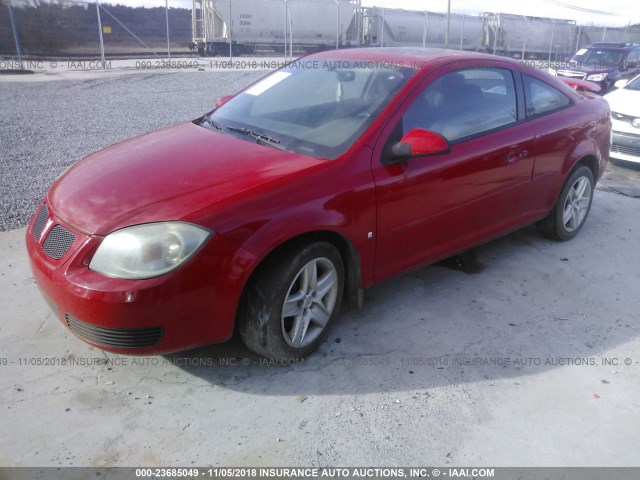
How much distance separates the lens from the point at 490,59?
402cm

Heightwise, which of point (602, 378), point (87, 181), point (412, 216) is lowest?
point (602, 378)

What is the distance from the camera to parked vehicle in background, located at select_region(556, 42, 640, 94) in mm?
14695

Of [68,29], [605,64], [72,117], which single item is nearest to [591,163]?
[72,117]

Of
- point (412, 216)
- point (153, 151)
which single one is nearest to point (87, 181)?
point (153, 151)

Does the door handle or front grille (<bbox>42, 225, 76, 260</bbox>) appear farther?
the door handle

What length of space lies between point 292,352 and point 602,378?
171 centimetres

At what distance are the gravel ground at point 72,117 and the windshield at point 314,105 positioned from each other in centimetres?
247

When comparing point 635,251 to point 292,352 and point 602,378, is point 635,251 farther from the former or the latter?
point 292,352

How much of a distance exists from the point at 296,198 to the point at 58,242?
120cm

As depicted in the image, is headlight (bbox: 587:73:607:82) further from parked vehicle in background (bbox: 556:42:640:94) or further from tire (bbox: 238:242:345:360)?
tire (bbox: 238:242:345:360)

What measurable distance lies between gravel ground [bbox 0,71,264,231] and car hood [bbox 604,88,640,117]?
274 inches

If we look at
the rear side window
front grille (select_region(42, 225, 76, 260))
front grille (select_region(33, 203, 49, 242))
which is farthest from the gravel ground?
the rear side window

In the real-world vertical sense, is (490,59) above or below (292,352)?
above

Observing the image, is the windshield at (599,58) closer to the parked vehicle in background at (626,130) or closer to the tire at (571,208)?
the parked vehicle in background at (626,130)
